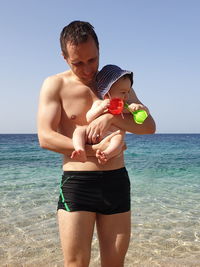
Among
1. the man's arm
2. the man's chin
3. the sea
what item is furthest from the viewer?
the sea

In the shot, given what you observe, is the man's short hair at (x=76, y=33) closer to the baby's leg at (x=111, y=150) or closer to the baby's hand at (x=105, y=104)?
the baby's hand at (x=105, y=104)

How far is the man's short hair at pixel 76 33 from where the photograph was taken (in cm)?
236

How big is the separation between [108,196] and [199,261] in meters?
2.90

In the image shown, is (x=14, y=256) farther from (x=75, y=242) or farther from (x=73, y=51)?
(x=73, y=51)

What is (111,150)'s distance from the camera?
240 centimetres

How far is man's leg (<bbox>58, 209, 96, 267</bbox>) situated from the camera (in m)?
2.47

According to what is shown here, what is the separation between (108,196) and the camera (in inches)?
103

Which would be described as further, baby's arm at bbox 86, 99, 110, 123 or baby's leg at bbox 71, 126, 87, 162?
baby's arm at bbox 86, 99, 110, 123

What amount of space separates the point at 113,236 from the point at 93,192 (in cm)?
39

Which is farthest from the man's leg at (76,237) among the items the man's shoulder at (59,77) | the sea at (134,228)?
the sea at (134,228)

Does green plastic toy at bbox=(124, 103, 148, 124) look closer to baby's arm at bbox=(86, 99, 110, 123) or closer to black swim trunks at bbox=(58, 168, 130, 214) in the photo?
baby's arm at bbox=(86, 99, 110, 123)

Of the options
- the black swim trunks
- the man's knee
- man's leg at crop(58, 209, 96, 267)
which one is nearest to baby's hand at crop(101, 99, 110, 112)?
the black swim trunks

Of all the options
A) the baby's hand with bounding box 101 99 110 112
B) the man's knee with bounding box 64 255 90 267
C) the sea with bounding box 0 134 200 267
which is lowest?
the sea with bounding box 0 134 200 267

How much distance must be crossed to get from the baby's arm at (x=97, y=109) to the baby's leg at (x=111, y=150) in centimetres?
22
